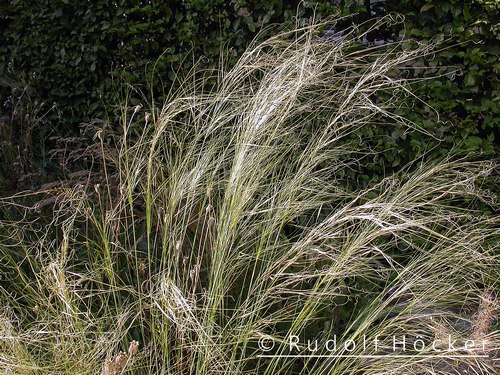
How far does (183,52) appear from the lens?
397 cm

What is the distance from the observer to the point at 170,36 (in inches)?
155

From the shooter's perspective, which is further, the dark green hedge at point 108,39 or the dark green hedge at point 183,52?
the dark green hedge at point 108,39

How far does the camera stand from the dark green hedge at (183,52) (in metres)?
3.05

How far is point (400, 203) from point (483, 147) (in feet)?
3.75

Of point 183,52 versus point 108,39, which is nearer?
point 183,52

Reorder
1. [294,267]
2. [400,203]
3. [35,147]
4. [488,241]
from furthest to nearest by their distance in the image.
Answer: [35,147]
[488,241]
[294,267]
[400,203]

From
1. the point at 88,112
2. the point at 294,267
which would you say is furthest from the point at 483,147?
the point at 88,112

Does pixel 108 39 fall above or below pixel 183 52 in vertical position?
above

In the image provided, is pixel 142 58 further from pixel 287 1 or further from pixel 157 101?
pixel 287 1

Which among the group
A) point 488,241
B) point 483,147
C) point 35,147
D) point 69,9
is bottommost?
point 488,241

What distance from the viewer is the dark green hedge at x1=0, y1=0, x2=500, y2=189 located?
10.0 ft

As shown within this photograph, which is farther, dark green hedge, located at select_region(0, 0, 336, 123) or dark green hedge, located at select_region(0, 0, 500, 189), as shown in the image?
dark green hedge, located at select_region(0, 0, 336, 123)

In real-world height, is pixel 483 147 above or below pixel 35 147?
below

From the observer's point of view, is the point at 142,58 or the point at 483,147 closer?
the point at 483,147
